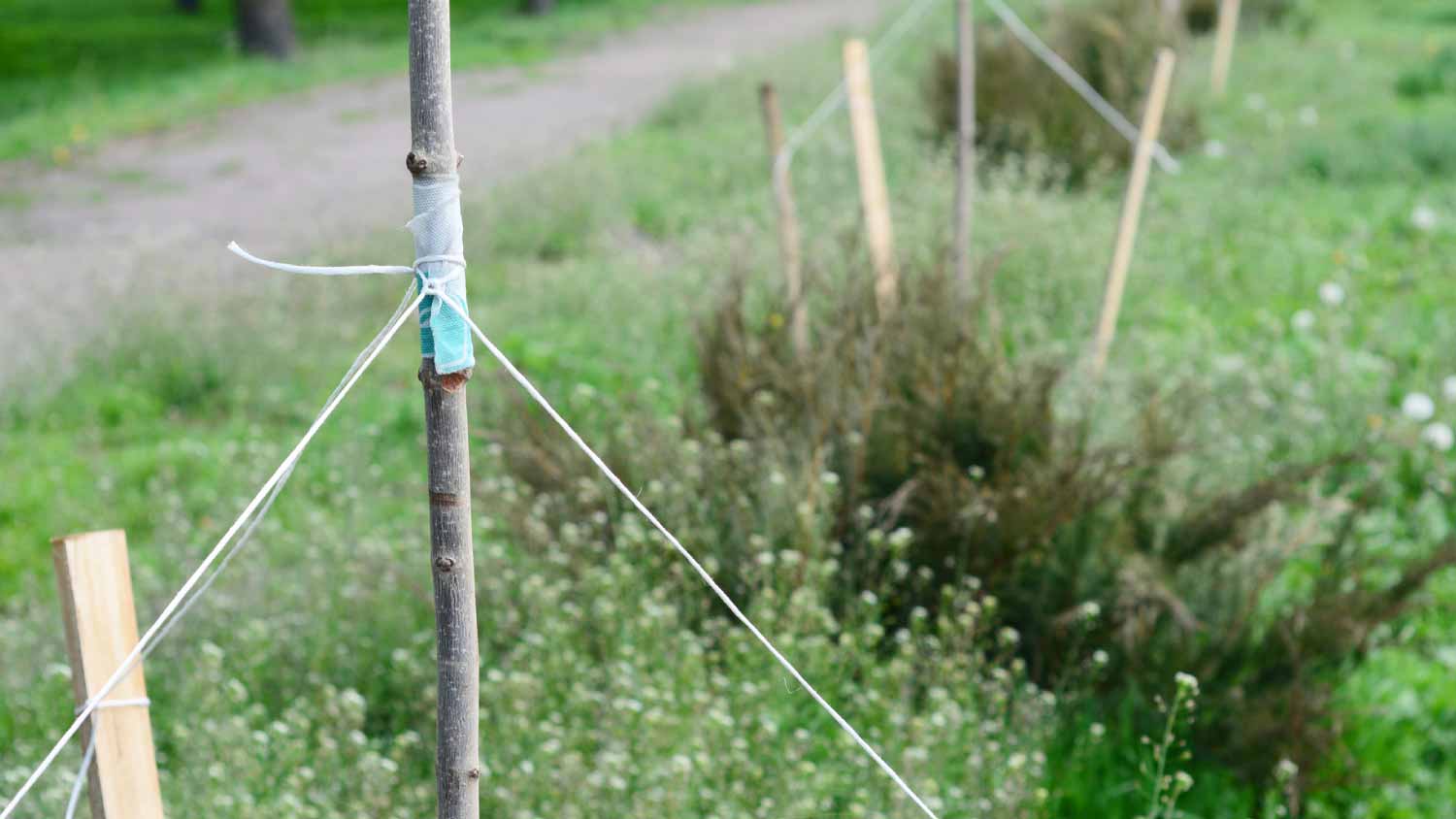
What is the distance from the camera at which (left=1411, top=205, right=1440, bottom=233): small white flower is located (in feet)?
22.1

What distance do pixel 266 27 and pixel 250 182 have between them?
6.42 meters

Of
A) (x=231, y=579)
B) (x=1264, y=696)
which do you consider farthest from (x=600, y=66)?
(x=1264, y=696)

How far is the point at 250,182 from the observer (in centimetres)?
1039

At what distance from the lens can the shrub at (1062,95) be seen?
836 centimetres

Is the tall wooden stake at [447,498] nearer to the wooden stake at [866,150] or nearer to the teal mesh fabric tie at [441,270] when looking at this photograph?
the teal mesh fabric tie at [441,270]

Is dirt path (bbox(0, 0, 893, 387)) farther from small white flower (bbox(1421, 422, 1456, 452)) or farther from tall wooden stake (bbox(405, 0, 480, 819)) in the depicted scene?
small white flower (bbox(1421, 422, 1456, 452))

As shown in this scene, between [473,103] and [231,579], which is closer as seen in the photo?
[231,579]

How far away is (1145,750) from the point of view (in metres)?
2.80

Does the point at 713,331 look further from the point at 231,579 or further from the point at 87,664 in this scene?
the point at 87,664

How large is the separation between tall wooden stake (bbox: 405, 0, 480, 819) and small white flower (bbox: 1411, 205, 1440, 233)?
6.42 m

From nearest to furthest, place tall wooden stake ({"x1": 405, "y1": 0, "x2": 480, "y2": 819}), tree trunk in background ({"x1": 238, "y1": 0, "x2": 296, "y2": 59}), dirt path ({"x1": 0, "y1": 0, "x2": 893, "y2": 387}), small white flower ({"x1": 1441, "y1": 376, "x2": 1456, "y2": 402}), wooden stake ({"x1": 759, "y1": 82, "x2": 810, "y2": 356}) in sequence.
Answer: tall wooden stake ({"x1": 405, "y1": 0, "x2": 480, "y2": 819})
wooden stake ({"x1": 759, "y1": 82, "x2": 810, "y2": 356})
small white flower ({"x1": 1441, "y1": 376, "x2": 1456, "y2": 402})
dirt path ({"x1": 0, "y1": 0, "x2": 893, "y2": 387})
tree trunk in background ({"x1": 238, "y1": 0, "x2": 296, "y2": 59})

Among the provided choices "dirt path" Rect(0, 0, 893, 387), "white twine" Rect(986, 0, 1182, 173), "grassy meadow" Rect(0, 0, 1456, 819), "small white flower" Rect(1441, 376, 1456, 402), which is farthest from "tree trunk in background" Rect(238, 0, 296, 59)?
"small white flower" Rect(1441, 376, 1456, 402)

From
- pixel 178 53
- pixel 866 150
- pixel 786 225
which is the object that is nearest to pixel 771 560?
pixel 786 225

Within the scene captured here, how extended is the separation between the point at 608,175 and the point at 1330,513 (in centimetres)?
609
